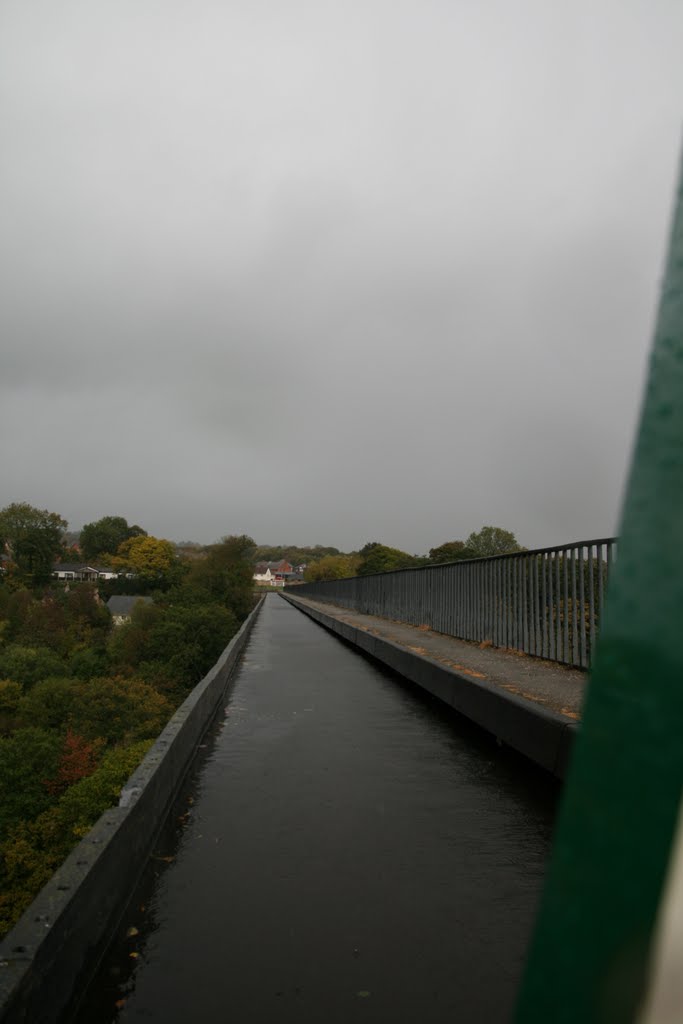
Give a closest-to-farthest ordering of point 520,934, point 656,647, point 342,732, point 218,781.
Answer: point 656,647 → point 520,934 → point 218,781 → point 342,732

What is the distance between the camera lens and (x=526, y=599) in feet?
38.3

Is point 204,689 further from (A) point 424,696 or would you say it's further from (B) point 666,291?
(B) point 666,291

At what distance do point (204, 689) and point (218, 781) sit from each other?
7.83 ft

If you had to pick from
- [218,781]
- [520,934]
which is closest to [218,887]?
[520,934]

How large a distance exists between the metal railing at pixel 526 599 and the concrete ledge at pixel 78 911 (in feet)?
17.2

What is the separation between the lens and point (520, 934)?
11.1 ft

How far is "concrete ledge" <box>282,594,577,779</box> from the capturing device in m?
5.74

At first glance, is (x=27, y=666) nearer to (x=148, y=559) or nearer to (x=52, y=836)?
(x=52, y=836)

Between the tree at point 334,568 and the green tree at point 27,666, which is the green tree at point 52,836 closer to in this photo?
the green tree at point 27,666

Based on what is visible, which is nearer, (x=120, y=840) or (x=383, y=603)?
(x=120, y=840)

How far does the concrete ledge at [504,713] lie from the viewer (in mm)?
5742

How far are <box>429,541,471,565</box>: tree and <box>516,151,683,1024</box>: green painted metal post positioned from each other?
329ft

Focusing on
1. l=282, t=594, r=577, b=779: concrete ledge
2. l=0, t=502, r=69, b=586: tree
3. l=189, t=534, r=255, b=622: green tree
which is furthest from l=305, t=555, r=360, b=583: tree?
l=282, t=594, r=577, b=779: concrete ledge

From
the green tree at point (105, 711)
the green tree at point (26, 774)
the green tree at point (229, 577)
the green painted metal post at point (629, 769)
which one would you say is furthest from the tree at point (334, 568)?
the green painted metal post at point (629, 769)
